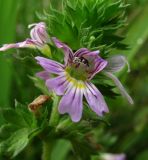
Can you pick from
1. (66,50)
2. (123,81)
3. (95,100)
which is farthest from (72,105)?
(123,81)

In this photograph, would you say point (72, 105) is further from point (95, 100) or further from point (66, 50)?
point (66, 50)

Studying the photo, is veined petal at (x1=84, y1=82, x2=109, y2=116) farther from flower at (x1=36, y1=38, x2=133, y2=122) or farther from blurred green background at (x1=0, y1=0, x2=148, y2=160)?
blurred green background at (x1=0, y1=0, x2=148, y2=160)

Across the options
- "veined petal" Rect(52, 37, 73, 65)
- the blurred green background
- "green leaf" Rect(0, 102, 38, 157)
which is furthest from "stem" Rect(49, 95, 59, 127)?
the blurred green background

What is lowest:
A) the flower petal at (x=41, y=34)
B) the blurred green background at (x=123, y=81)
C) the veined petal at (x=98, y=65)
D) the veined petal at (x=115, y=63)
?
the blurred green background at (x=123, y=81)

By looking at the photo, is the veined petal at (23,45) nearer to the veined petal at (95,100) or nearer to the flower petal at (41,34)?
the flower petal at (41,34)

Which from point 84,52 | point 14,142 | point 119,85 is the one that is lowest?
point 14,142

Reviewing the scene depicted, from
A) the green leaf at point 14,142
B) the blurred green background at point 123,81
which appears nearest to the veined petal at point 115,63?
the green leaf at point 14,142
